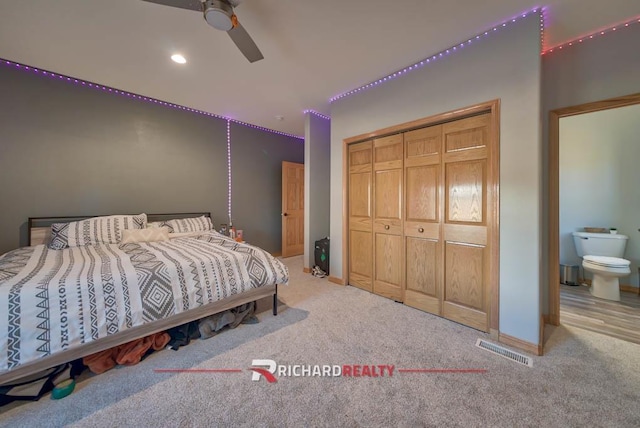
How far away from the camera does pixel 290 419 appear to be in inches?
51.8

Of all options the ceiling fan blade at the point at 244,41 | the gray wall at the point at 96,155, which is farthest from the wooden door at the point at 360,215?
the gray wall at the point at 96,155

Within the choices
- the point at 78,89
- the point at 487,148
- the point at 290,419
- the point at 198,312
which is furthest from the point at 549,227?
the point at 78,89

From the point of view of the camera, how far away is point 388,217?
116 inches

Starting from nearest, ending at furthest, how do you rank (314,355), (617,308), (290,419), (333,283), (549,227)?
(290,419), (314,355), (549,227), (617,308), (333,283)

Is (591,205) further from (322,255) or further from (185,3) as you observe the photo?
(185,3)

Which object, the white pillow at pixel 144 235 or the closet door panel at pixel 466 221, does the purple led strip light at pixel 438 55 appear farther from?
the white pillow at pixel 144 235

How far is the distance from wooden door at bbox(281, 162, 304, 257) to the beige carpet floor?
2.91m

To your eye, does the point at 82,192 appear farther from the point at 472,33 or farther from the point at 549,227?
the point at 549,227

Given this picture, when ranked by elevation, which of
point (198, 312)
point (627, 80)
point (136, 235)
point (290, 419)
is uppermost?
point (627, 80)

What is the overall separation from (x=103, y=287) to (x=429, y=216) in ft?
9.06

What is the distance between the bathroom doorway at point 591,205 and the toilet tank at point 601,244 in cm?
18

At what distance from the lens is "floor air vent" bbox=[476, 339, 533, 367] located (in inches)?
69.9

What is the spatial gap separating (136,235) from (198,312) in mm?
1574

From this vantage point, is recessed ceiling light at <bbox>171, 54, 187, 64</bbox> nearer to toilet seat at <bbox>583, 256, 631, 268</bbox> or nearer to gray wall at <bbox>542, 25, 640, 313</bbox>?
gray wall at <bbox>542, 25, 640, 313</bbox>
